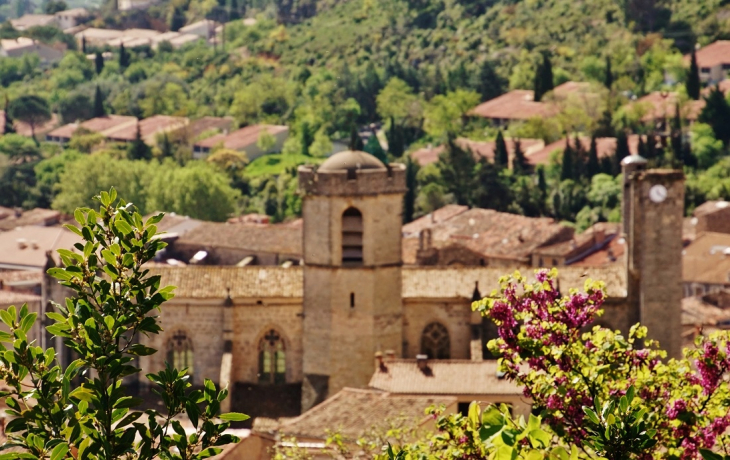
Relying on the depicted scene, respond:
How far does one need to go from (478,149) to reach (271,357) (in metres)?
61.7

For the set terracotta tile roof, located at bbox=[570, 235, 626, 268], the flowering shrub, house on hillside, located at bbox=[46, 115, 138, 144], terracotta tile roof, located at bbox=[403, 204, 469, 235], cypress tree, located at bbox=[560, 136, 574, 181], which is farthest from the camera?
house on hillside, located at bbox=[46, 115, 138, 144]

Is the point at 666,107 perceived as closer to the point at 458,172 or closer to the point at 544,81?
the point at 544,81

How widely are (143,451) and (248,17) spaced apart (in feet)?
543

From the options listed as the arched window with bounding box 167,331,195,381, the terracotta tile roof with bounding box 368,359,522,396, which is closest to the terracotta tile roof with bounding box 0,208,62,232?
the arched window with bounding box 167,331,195,381

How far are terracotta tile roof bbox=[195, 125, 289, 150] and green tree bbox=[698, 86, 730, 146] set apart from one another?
87.4ft

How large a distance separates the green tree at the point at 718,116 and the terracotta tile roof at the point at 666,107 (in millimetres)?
723

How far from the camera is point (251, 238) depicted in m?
69.6

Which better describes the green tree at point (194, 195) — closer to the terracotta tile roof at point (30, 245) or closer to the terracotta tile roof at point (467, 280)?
the terracotta tile roof at point (30, 245)

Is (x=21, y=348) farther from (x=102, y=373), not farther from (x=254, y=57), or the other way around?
(x=254, y=57)

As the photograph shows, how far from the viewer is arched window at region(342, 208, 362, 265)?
41312mm

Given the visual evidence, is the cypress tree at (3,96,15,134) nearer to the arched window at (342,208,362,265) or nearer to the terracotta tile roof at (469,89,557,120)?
the terracotta tile roof at (469,89,557,120)

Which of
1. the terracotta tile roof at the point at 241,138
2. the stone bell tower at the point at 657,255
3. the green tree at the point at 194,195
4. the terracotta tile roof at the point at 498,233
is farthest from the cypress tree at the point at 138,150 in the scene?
the stone bell tower at the point at 657,255

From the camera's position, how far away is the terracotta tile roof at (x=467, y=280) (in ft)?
137

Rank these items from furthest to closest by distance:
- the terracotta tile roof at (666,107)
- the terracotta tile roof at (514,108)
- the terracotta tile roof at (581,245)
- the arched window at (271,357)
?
the terracotta tile roof at (514,108) < the terracotta tile roof at (666,107) < the terracotta tile roof at (581,245) < the arched window at (271,357)
